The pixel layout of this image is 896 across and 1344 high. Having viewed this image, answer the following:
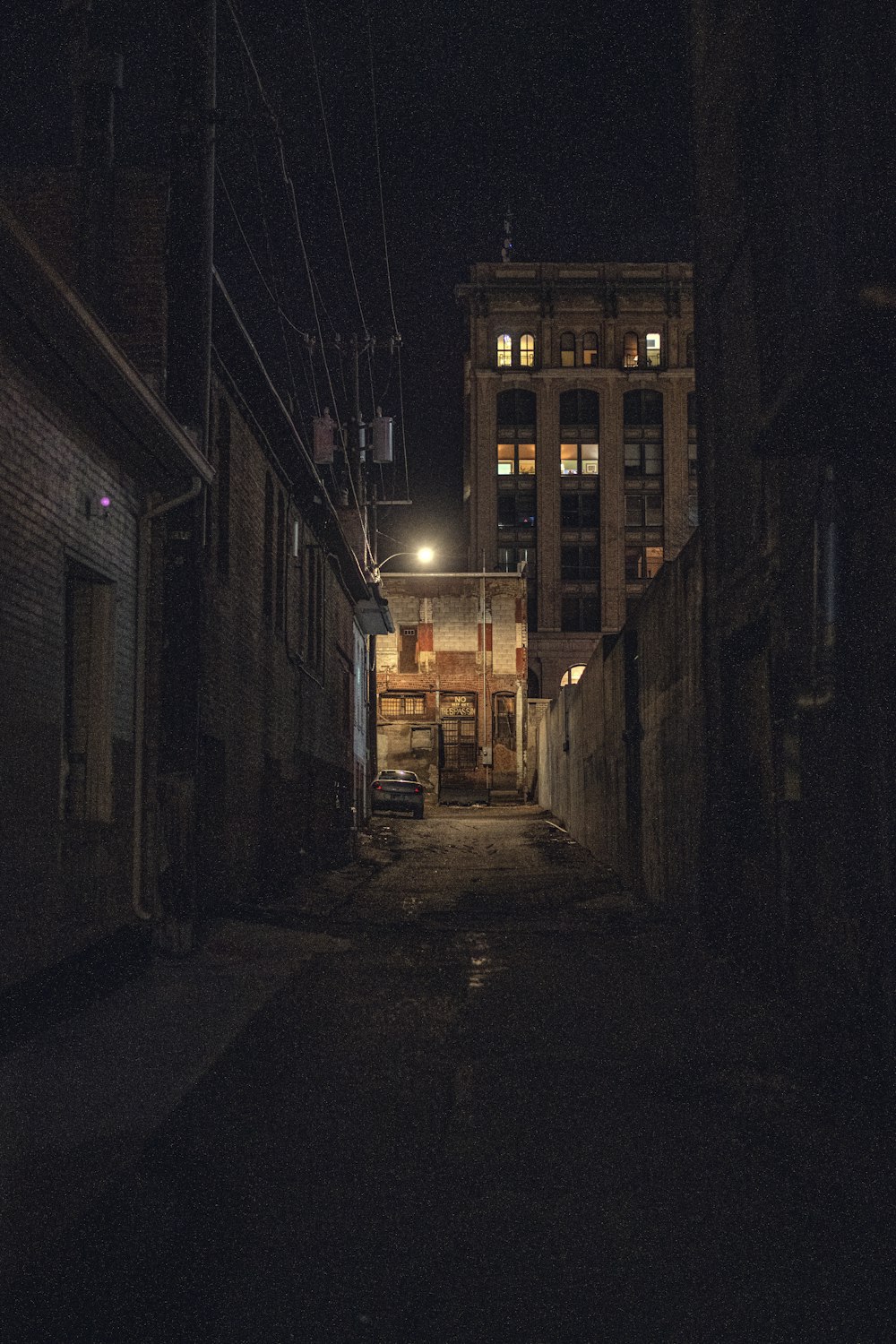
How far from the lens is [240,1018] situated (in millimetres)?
7109

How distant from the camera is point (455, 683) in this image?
46219 millimetres

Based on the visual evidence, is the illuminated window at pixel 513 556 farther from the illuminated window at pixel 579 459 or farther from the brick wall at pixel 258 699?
the brick wall at pixel 258 699

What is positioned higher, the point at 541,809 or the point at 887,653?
the point at 887,653

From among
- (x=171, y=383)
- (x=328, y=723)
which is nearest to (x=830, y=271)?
(x=171, y=383)

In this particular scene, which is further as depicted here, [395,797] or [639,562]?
[639,562]

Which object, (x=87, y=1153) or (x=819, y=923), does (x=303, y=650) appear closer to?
(x=819, y=923)

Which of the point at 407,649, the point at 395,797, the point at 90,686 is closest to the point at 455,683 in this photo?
the point at 407,649

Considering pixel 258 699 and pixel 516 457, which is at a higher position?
pixel 516 457

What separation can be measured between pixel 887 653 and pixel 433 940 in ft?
19.8

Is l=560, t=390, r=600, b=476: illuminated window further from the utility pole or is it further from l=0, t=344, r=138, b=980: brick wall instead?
l=0, t=344, r=138, b=980: brick wall

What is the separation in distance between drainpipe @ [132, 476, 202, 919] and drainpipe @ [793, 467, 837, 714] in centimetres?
530

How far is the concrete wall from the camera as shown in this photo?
986cm

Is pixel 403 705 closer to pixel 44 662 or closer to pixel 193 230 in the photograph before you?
pixel 193 230

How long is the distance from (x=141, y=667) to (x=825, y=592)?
569 cm
